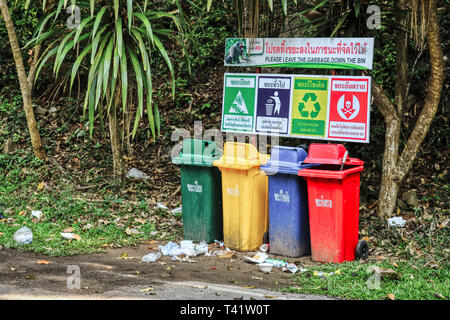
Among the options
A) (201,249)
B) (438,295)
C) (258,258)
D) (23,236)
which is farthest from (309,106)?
(23,236)

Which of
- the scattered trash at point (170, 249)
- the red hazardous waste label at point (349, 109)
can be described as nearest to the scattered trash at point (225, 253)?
the scattered trash at point (170, 249)

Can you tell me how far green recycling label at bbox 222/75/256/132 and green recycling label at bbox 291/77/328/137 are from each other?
63cm

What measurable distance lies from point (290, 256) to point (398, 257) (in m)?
1.17

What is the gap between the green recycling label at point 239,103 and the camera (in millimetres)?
7598

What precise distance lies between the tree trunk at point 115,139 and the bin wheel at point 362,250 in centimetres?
400

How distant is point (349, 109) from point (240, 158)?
1.59 m

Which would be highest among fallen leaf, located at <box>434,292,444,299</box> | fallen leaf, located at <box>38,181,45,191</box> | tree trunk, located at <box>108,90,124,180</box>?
tree trunk, located at <box>108,90,124,180</box>

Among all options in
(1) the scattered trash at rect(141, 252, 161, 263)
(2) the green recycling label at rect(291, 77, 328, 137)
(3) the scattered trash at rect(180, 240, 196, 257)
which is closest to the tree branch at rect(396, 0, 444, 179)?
(2) the green recycling label at rect(291, 77, 328, 137)

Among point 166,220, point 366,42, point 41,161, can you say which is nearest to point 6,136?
point 41,161

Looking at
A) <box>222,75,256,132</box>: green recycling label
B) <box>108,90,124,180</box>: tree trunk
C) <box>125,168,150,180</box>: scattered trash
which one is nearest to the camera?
<box>222,75,256,132</box>: green recycling label

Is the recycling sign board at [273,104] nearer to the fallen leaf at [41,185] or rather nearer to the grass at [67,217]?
the grass at [67,217]

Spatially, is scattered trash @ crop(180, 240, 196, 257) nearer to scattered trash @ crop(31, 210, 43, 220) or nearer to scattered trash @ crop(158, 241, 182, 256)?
scattered trash @ crop(158, 241, 182, 256)

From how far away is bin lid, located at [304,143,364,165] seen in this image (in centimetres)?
594

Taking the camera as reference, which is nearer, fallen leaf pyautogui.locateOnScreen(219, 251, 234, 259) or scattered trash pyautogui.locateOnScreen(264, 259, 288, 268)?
scattered trash pyautogui.locateOnScreen(264, 259, 288, 268)
